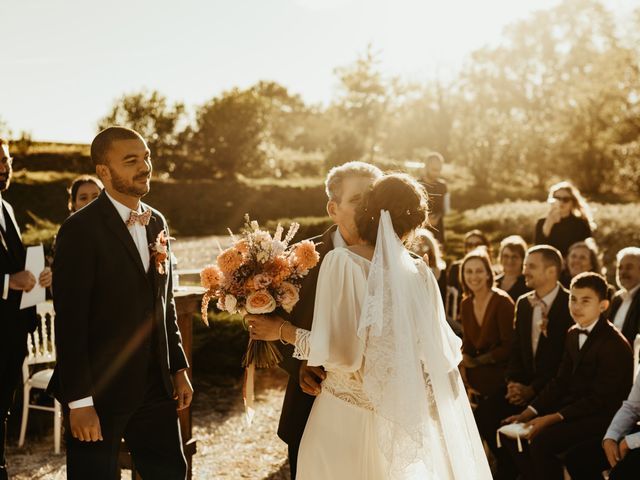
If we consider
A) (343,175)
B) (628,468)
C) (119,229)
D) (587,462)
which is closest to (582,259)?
(587,462)

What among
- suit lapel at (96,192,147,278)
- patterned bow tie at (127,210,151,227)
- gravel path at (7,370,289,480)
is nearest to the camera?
suit lapel at (96,192,147,278)

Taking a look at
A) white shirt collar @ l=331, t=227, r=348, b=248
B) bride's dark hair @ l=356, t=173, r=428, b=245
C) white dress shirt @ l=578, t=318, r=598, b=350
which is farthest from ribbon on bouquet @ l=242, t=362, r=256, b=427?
white dress shirt @ l=578, t=318, r=598, b=350

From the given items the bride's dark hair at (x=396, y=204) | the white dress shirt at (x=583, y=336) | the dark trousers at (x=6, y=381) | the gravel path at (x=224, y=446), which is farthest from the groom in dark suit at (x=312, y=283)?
the white dress shirt at (x=583, y=336)

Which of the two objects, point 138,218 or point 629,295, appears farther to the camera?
point 629,295

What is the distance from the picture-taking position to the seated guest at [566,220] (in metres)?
7.62

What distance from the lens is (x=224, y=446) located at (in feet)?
19.6

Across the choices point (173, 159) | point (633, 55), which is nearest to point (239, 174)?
point (173, 159)

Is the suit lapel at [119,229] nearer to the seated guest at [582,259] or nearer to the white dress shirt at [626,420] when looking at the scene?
the white dress shirt at [626,420]

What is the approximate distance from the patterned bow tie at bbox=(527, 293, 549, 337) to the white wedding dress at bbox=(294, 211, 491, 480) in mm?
2231

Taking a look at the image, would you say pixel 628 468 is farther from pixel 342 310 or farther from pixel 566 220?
pixel 566 220

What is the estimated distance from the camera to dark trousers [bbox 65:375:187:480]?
308cm

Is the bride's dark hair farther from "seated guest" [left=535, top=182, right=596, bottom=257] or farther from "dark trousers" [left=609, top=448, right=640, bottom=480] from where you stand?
"seated guest" [left=535, top=182, right=596, bottom=257]

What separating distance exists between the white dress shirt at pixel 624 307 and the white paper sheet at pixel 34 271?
4.38m

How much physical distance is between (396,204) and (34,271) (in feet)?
8.56
